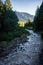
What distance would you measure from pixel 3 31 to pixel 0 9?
4.92 m

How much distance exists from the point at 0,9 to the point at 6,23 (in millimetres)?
3324

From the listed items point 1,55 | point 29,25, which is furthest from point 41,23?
point 29,25

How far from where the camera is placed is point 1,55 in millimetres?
18734

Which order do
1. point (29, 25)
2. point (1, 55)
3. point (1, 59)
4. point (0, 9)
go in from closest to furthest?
point (1, 59), point (1, 55), point (0, 9), point (29, 25)

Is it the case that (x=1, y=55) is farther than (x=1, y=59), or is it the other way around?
(x=1, y=55)

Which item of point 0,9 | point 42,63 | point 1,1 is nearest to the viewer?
point 42,63

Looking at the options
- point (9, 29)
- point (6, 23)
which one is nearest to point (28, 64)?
point (6, 23)

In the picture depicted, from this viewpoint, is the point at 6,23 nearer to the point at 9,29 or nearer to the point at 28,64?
the point at 9,29

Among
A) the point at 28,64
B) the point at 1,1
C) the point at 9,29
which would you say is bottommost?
the point at 28,64

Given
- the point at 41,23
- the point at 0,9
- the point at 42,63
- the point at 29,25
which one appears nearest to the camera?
the point at 42,63

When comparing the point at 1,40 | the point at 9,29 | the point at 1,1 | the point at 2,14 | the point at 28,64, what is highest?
the point at 1,1

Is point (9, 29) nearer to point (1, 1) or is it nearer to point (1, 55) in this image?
point (1, 1)

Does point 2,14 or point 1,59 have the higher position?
point 2,14

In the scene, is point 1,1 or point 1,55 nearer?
point 1,55
